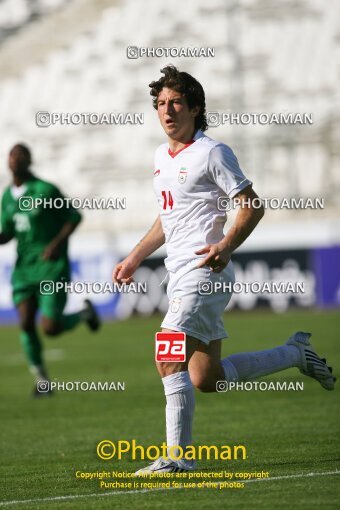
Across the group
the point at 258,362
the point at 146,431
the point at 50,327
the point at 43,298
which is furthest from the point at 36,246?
the point at 258,362

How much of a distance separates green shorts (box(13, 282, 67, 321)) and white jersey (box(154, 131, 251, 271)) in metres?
5.33

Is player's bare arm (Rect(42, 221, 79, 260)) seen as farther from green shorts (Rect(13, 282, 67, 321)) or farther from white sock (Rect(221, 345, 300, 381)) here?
white sock (Rect(221, 345, 300, 381))

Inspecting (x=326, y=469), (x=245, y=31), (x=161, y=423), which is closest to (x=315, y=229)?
(x=245, y=31)

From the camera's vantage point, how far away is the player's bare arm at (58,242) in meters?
10.9

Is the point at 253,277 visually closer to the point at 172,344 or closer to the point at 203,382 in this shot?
the point at 203,382

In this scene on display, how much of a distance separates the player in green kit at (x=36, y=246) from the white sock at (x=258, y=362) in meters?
4.82

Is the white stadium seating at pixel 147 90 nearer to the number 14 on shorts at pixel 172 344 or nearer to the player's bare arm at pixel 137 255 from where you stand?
the player's bare arm at pixel 137 255

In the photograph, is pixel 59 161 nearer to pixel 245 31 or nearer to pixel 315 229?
pixel 245 31

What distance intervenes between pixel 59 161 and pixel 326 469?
19300 millimetres

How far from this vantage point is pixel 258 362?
6.38 meters

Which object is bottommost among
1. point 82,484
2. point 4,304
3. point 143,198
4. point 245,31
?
point 82,484

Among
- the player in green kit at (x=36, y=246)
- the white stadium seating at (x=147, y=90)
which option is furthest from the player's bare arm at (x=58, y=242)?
the white stadium seating at (x=147, y=90)

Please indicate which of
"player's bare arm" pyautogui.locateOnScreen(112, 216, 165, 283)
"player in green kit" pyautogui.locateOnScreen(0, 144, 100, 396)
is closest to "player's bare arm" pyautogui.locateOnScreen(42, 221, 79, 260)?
"player in green kit" pyautogui.locateOnScreen(0, 144, 100, 396)

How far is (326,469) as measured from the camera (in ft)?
19.1
